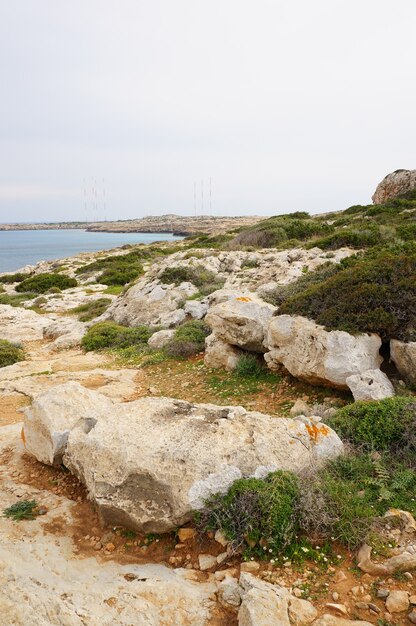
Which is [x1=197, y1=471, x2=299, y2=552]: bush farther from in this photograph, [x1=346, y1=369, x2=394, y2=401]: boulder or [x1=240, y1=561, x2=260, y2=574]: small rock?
[x1=346, y1=369, x2=394, y2=401]: boulder

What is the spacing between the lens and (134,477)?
15.4ft

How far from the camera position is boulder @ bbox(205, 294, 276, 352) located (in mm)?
10336

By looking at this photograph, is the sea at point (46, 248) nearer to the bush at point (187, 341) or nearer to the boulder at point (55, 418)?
the bush at point (187, 341)

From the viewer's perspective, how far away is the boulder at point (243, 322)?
1034 cm

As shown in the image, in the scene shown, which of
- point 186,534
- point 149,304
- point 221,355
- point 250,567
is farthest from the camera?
point 149,304

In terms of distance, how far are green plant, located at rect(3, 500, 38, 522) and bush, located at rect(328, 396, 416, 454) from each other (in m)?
4.23

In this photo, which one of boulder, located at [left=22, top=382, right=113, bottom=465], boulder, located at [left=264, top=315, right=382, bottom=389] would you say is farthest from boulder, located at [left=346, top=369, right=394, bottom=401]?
boulder, located at [left=22, top=382, right=113, bottom=465]

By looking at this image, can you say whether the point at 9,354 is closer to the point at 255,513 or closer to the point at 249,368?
the point at 249,368

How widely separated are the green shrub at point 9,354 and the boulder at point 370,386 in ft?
37.6

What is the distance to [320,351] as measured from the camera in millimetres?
8062

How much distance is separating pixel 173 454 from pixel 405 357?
5103mm

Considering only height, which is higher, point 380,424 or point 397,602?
point 380,424

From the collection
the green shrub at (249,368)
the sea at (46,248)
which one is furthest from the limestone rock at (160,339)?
the sea at (46,248)

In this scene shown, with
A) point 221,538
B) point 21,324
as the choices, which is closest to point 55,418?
point 221,538
